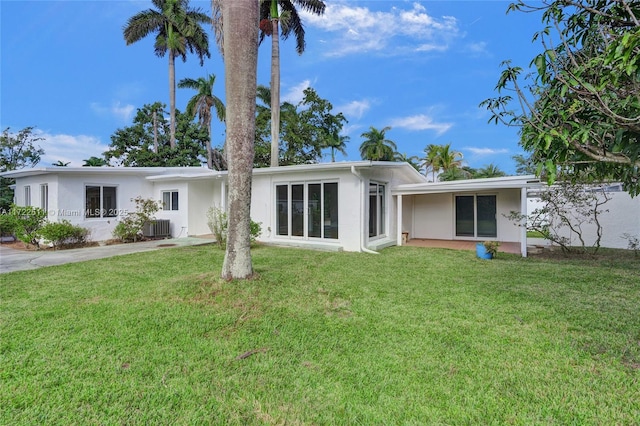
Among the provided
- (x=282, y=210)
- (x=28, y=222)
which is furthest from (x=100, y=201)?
(x=282, y=210)

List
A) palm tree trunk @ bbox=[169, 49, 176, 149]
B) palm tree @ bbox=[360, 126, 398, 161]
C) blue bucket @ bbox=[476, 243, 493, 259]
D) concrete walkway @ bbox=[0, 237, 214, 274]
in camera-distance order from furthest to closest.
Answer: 1. palm tree @ bbox=[360, 126, 398, 161]
2. palm tree trunk @ bbox=[169, 49, 176, 149]
3. blue bucket @ bbox=[476, 243, 493, 259]
4. concrete walkway @ bbox=[0, 237, 214, 274]

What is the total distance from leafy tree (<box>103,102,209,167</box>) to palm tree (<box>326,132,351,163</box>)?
11486 mm

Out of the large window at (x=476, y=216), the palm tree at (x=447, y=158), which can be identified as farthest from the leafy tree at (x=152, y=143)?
the palm tree at (x=447, y=158)

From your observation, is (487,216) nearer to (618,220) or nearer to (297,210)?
(618,220)

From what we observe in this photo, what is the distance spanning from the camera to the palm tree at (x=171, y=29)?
80.7ft

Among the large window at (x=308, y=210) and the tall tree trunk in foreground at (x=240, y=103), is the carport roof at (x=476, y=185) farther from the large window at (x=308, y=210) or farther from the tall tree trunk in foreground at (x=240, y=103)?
the tall tree trunk in foreground at (x=240, y=103)

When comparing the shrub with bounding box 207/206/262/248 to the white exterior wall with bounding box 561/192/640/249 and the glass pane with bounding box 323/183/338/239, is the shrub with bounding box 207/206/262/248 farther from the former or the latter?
the white exterior wall with bounding box 561/192/640/249

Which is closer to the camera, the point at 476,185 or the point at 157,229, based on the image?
the point at 476,185

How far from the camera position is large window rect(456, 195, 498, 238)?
45.9ft

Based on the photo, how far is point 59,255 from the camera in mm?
10523

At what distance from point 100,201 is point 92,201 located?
28 cm

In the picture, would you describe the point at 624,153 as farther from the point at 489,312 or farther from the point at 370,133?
the point at 370,133

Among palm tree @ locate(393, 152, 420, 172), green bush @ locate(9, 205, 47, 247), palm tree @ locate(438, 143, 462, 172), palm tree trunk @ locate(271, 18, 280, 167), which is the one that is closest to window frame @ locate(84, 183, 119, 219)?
green bush @ locate(9, 205, 47, 247)

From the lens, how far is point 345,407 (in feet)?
9.13
